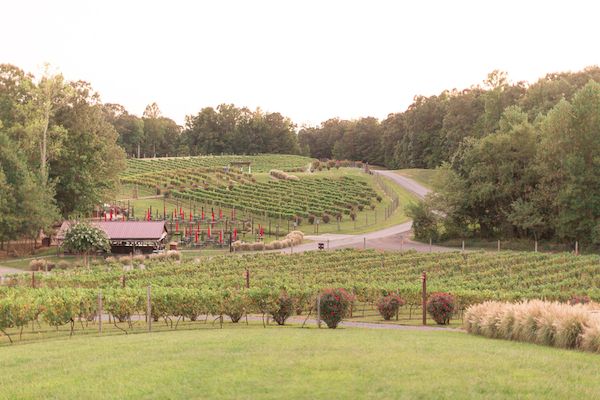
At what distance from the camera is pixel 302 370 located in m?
13.9

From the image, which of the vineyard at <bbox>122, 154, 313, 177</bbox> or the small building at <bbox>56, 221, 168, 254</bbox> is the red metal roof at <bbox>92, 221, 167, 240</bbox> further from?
the vineyard at <bbox>122, 154, 313, 177</bbox>

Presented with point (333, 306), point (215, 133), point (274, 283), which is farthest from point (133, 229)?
point (215, 133)

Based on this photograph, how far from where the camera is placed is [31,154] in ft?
206

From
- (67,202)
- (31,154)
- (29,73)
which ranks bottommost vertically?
(67,202)

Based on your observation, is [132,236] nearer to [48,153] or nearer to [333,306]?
[48,153]

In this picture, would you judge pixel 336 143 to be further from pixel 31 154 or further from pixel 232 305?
pixel 232 305

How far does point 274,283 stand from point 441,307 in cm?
1051

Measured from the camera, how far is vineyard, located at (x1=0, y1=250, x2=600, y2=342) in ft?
84.4

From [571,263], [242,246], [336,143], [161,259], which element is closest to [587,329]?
[571,263]

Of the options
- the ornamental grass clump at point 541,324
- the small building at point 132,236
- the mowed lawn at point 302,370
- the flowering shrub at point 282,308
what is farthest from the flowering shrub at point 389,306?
the small building at point 132,236

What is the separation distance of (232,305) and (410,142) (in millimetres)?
108419

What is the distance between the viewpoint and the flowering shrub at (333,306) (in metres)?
23.9

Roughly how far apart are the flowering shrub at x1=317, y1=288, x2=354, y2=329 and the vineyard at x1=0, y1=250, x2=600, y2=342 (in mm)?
2307

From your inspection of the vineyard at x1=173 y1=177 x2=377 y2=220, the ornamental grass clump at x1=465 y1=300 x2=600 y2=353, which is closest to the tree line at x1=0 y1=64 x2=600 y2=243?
the vineyard at x1=173 y1=177 x2=377 y2=220
